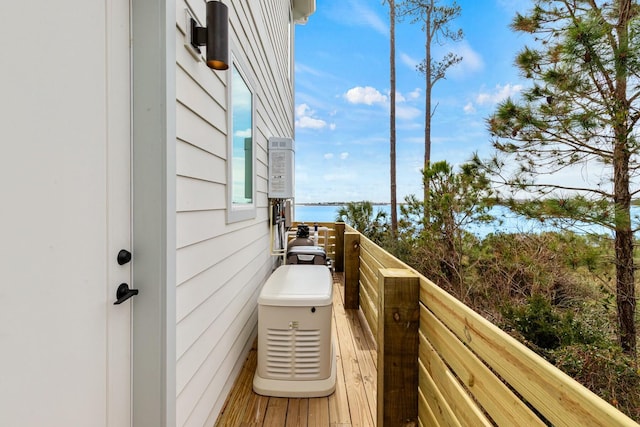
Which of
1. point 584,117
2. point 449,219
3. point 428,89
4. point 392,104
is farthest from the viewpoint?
point 428,89

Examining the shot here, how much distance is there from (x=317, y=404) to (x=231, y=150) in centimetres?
172

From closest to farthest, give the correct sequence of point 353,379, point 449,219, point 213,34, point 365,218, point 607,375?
1. point 213,34
2. point 353,379
3. point 607,375
4. point 449,219
5. point 365,218

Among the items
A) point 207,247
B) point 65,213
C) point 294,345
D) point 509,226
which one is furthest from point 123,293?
point 509,226

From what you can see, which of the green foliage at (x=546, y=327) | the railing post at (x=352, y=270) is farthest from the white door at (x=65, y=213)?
the green foliage at (x=546, y=327)

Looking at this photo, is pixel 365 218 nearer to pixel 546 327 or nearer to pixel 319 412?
pixel 546 327

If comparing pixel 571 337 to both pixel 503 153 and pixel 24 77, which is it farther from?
pixel 24 77

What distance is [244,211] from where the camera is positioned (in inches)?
99.5

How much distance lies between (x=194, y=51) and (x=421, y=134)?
30.6 feet

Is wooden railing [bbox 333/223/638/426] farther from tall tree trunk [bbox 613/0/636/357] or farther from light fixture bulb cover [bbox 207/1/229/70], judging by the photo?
tall tree trunk [bbox 613/0/636/357]

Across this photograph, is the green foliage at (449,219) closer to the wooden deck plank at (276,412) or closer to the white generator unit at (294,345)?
the white generator unit at (294,345)

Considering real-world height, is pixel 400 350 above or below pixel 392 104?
below

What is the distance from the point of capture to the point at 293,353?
2.16m

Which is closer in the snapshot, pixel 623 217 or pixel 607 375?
pixel 607 375

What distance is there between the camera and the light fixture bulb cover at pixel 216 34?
58.5 inches
